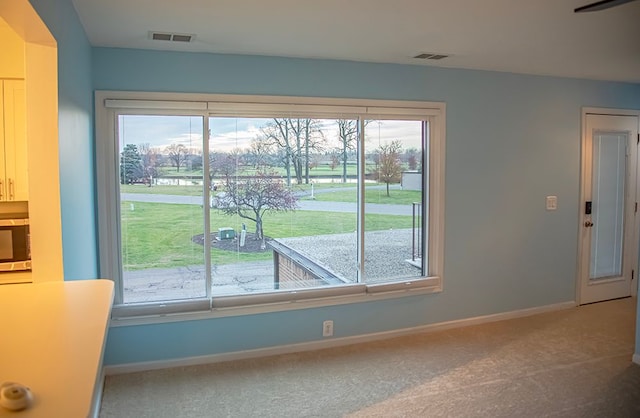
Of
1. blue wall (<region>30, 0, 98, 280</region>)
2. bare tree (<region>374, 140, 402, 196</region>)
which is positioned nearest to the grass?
blue wall (<region>30, 0, 98, 280</region>)

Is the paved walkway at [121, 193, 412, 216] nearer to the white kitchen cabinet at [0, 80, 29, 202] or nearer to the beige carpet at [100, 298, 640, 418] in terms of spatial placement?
the white kitchen cabinet at [0, 80, 29, 202]

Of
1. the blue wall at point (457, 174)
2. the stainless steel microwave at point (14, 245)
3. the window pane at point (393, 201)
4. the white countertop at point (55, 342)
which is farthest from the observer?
the window pane at point (393, 201)

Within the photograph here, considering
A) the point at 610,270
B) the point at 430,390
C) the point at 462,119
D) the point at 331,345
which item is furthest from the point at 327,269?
the point at 610,270

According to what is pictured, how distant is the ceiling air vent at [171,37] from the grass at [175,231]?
1177 mm

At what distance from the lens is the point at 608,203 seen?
17.2 feet

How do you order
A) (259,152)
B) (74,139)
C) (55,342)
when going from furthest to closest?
1. (259,152)
2. (74,139)
3. (55,342)

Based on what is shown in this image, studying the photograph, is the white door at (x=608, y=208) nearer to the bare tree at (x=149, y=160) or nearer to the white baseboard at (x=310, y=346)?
the white baseboard at (x=310, y=346)

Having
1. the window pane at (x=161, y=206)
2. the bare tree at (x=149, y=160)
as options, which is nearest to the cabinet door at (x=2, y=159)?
the window pane at (x=161, y=206)

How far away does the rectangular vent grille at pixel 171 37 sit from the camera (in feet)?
10.3

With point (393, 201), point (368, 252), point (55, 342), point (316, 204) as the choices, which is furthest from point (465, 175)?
point (55, 342)

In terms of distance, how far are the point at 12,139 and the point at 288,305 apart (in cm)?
220

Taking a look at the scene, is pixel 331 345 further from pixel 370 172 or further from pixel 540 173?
pixel 540 173

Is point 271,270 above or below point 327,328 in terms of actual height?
above

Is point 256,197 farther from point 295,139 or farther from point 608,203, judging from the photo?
point 608,203
